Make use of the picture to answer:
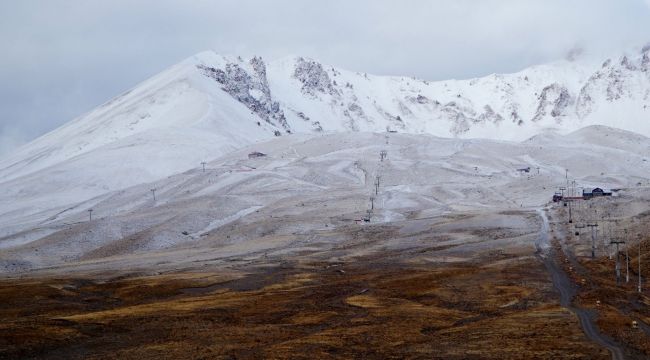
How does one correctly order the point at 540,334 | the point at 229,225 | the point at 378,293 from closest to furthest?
the point at 540,334
the point at 378,293
the point at 229,225

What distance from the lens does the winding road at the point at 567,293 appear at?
145 feet

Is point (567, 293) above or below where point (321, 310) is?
below

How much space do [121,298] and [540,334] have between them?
46.6 metres

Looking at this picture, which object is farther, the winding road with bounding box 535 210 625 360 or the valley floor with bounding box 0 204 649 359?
the valley floor with bounding box 0 204 649 359

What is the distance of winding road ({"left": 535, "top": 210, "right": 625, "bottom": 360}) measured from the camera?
145 ft

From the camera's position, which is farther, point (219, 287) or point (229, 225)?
point (229, 225)

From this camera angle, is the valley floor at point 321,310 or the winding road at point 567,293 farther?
the valley floor at point 321,310

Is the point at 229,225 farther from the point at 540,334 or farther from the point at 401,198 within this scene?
the point at 540,334

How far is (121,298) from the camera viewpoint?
78.1 meters

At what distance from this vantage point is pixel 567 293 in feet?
229

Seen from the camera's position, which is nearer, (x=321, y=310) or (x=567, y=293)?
(x=321, y=310)

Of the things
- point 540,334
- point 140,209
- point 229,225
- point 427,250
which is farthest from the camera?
point 140,209

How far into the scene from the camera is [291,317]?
60.2m

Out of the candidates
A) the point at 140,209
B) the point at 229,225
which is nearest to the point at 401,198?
the point at 229,225
